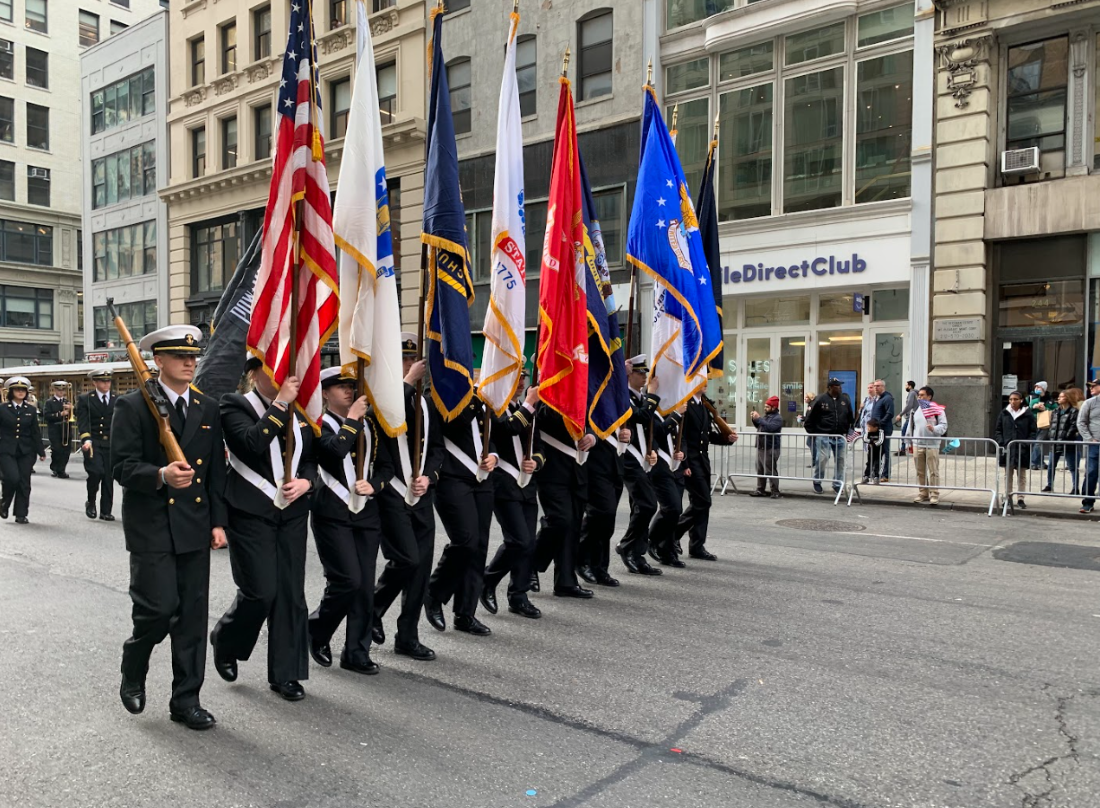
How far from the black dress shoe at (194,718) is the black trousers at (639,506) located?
14.8ft

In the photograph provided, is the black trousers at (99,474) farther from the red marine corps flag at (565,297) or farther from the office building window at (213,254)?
the office building window at (213,254)

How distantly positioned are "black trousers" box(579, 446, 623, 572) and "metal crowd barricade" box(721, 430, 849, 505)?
6670mm

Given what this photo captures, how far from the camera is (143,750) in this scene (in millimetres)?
4188

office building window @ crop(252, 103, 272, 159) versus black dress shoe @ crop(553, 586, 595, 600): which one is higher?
office building window @ crop(252, 103, 272, 159)

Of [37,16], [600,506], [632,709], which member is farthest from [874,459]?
[37,16]

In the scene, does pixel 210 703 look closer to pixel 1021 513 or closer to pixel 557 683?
pixel 557 683

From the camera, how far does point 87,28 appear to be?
175 feet

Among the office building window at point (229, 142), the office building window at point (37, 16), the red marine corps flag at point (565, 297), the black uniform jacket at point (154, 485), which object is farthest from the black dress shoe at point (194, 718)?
the office building window at point (37, 16)

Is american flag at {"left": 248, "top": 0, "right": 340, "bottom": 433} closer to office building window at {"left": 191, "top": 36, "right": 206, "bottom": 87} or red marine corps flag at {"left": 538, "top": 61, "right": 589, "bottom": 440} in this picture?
red marine corps flag at {"left": 538, "top": 61, "right": 589, "bottom": 440}

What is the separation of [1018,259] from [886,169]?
337cm

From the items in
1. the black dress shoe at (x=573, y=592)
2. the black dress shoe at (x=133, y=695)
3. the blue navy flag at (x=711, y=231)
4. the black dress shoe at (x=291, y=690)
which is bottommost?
the black dress shoe at (x=573, y=592)

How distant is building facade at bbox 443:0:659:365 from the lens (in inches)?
914

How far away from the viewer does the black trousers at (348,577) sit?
206 inches

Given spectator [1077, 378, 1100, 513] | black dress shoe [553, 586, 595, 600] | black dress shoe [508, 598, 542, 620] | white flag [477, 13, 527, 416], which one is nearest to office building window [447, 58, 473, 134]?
spectator [1077, 378, 1100, 513]
